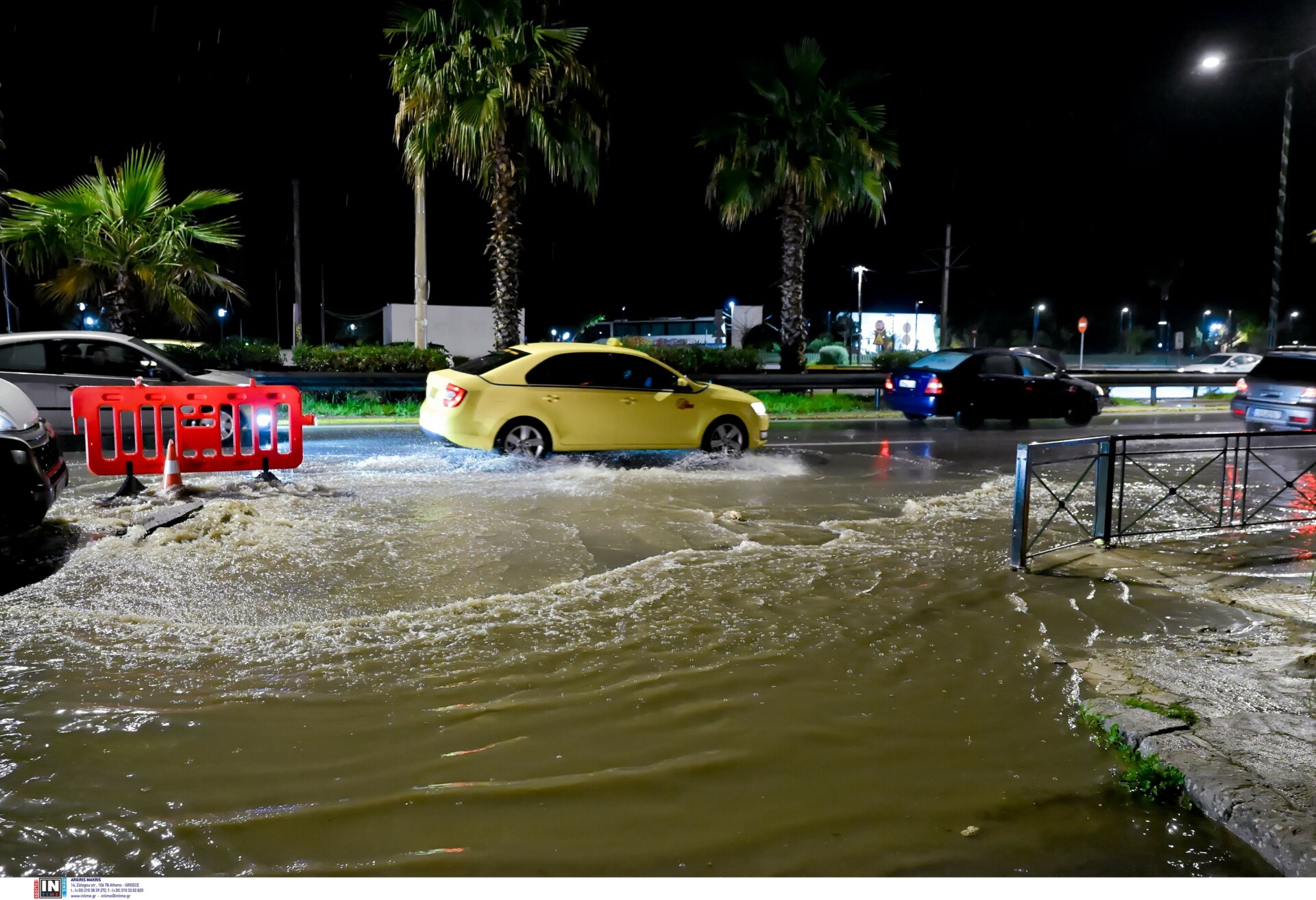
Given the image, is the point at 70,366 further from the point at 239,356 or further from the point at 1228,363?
the point at 1228,363

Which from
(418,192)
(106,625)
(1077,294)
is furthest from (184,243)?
(1077,294)

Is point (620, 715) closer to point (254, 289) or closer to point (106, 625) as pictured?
point (106, 625)

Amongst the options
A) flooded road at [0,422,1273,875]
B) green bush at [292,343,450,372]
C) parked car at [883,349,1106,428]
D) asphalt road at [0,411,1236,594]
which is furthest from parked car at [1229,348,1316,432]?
green bush at [292,343,450,372]

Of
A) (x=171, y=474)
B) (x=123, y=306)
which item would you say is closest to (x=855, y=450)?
(x=171, y=474)

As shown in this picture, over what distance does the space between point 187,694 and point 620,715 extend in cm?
202

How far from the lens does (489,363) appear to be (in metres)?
12.5

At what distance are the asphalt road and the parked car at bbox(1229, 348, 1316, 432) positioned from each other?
1.54 m

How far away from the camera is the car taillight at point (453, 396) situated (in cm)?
1184

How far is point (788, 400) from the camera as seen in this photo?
21406mm

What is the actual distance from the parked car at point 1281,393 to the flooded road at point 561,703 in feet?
32.9

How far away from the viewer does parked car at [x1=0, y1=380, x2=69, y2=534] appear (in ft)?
23.3

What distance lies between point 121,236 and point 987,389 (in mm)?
15510

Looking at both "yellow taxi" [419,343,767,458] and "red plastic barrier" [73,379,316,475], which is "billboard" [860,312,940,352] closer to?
"yellow taxi" [419,343,767,458]
